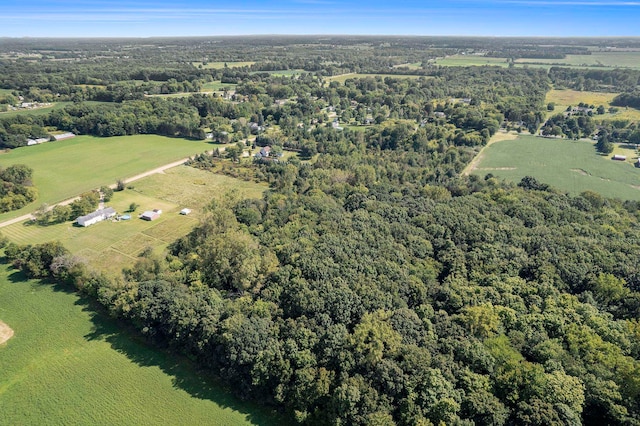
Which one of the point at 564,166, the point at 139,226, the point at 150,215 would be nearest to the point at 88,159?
the point at 150,215

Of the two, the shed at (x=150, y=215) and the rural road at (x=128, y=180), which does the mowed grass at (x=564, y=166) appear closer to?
the shed at (x=150, y=215)

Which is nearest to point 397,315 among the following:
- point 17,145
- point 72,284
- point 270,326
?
point 270,326

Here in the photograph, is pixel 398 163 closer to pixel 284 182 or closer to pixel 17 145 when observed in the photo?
pixel 284 182

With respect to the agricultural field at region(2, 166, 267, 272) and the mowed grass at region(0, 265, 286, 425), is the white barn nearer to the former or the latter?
the agricultural field at region(2, 166, 267, 272)

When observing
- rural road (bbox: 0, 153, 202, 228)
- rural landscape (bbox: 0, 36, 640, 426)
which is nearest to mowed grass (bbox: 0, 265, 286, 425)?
rural landscape (bbox: 0, 36, 640, 426)

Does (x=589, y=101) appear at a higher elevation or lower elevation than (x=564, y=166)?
higher

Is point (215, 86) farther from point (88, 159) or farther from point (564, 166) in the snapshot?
point (564, 166)

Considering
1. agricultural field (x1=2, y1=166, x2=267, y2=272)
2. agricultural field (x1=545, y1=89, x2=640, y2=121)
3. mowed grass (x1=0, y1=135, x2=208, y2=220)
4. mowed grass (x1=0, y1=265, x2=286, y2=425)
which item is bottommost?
mowed grass (x1=0, y1=265, x2=286, y2=425)
